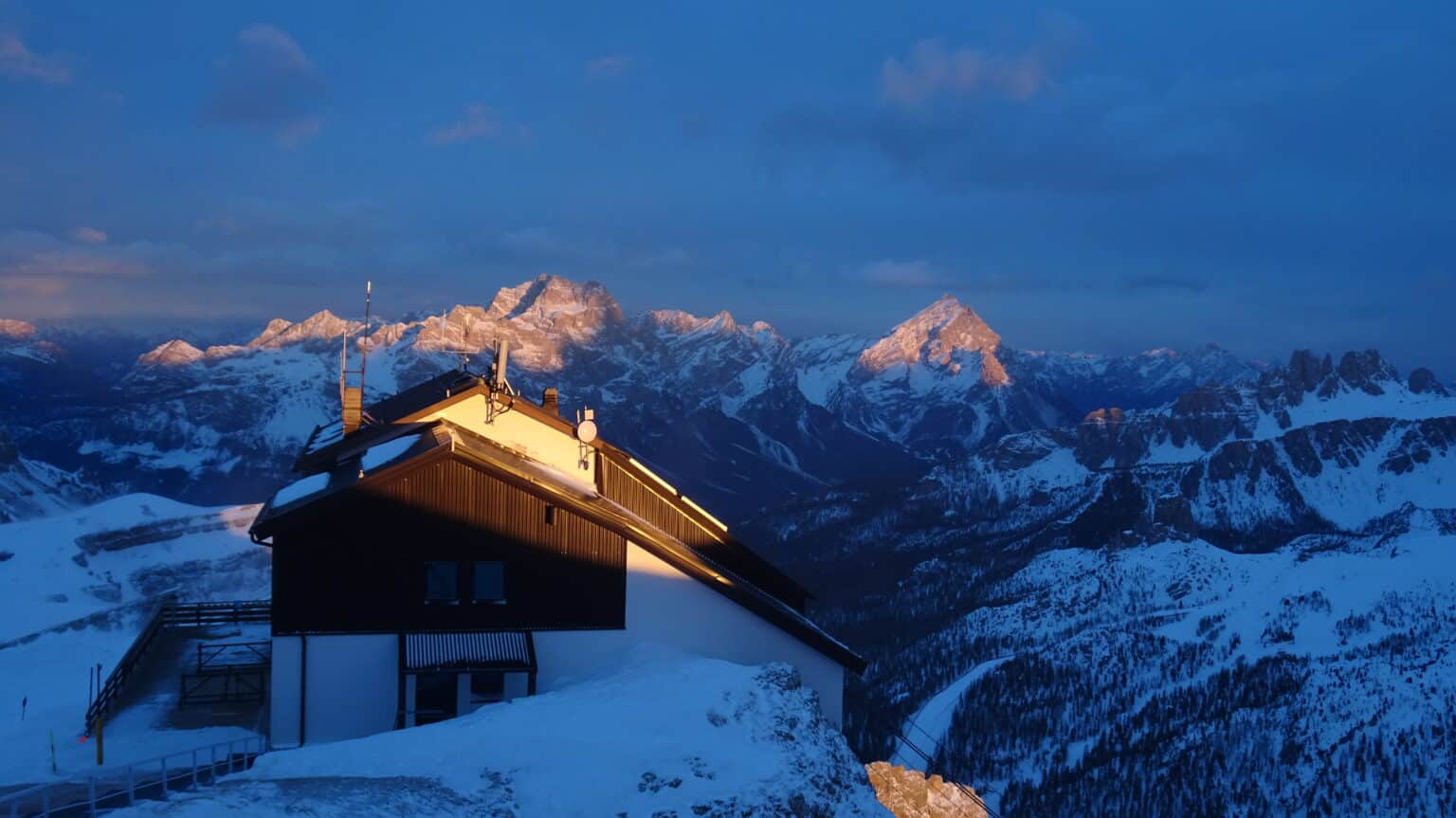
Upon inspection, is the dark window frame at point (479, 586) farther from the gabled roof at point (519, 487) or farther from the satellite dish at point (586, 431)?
the satellite dish at point (586, 431)

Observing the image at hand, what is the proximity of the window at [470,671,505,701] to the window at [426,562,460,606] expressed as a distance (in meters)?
2.09

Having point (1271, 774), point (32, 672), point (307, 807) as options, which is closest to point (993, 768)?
point (1271, 774)

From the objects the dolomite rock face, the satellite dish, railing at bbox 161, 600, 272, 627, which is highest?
the satellite dish

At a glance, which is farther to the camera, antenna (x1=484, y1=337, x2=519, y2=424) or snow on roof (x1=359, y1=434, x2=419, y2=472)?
antenna (x1=484, y1=337, x2=519, y2=424)

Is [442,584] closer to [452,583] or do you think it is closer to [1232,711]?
[452,583]

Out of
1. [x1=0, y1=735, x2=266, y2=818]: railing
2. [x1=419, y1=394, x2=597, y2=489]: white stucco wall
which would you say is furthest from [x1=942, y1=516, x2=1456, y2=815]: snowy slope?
[x1=0, y1=735, x2=266, y2=818]: railing

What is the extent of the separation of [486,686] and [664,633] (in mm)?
5080

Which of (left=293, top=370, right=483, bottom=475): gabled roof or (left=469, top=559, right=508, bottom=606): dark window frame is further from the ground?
(left=293, top=370, right=483, bottom=475): gabled roof

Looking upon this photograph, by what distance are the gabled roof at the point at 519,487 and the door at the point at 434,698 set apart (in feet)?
16.4

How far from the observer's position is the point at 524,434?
123ft

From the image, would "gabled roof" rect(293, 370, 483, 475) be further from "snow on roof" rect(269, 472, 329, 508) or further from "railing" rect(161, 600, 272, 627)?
"railing" rect(161, 600, 272, 627)

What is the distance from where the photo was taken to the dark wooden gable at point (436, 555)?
27156mm

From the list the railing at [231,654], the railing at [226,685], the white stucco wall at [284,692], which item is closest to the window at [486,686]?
the white stucco wall at [284,692]

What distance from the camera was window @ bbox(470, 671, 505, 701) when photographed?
27.1 m
